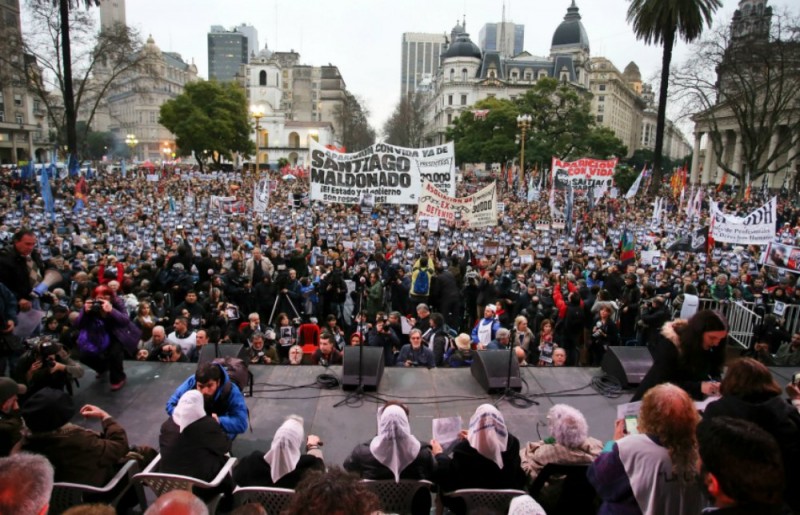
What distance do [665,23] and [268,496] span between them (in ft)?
112

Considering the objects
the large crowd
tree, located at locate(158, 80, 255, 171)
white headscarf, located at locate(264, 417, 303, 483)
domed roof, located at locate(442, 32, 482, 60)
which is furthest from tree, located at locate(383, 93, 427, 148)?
white headscarf, located at locate(264, 417, 303, 483)

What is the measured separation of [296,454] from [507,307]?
731 centimetres

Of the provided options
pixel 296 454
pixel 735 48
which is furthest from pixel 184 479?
pixel 735 48

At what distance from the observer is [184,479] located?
334 cm

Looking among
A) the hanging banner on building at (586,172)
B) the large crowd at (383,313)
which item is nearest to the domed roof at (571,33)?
the hanging banner on building at (586,172)

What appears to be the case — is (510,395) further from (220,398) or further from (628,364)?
(220,398)

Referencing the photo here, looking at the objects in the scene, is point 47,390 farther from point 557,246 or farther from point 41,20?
point 41,20

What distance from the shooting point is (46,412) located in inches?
128

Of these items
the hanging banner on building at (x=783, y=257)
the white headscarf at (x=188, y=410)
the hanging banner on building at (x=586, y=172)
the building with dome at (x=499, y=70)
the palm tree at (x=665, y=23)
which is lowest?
the white headscarf at (x=188, y=410)

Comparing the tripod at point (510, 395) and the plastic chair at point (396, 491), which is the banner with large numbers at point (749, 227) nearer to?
the tripod at point (510, 395)

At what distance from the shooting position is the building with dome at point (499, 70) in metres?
97.6

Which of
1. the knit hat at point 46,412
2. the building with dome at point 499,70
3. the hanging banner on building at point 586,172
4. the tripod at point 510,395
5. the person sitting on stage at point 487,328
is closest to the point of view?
the knit hat at point 46,412

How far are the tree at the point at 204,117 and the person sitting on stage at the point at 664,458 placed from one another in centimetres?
5559

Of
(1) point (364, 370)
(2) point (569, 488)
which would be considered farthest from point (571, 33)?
(2) point (569, 488)
